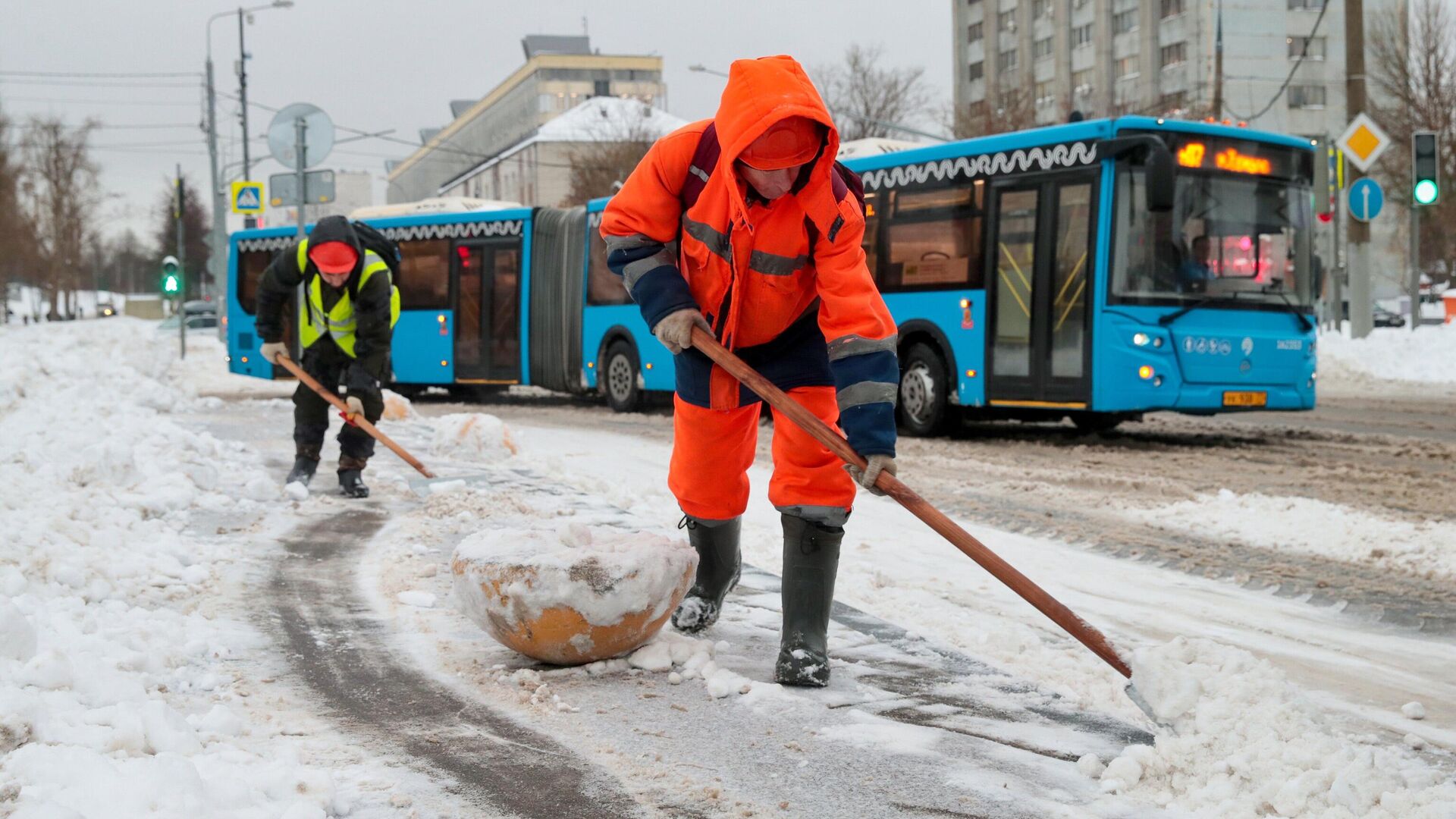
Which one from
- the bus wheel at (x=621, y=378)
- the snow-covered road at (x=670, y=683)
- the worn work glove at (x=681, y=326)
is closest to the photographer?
the snow-covered road at (x=670, y=683)

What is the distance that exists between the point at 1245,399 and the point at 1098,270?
1.69m

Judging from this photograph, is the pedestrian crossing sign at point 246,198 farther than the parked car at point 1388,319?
No

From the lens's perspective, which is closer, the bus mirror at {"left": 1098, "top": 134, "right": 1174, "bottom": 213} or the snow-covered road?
the snow-covered road

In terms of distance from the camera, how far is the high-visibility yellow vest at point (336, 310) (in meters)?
7.93

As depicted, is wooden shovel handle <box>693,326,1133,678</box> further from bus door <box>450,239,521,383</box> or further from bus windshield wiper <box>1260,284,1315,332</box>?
bus door <box>450,239,521,383</box>

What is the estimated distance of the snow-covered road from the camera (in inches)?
118

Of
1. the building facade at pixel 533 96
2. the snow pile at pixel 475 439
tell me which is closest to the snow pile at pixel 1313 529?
the snow pile at pixel 475 439

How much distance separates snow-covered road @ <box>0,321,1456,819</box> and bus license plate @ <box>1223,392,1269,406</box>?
13.7 feet

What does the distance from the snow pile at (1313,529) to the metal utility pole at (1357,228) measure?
14916 millimetres

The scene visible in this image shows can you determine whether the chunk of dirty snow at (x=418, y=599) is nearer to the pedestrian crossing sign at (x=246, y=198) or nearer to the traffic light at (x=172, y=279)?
the pedestrian crossing sign at (x=246, y=198)

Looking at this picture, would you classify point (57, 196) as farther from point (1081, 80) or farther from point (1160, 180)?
point (1160, 180)

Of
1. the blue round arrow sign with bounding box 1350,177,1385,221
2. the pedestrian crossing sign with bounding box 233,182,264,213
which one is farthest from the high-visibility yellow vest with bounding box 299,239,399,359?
the blue round arrow sign with bounding box 1350,177,1385,221

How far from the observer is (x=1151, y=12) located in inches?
2469

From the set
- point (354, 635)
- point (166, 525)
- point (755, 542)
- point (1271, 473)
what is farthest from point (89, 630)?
point (1271, 473)
